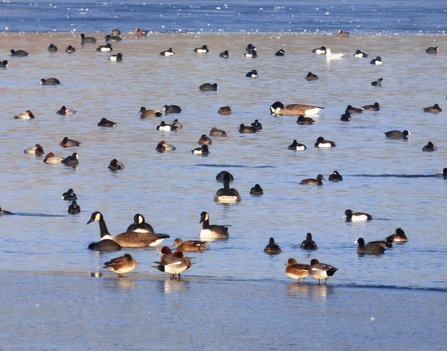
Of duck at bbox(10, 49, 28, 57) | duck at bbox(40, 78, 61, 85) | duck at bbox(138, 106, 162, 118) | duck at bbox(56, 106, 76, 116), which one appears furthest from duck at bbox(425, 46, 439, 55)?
duck at bbox(56, 106, 76, 116)

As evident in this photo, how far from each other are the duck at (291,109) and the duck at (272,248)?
18.9 m

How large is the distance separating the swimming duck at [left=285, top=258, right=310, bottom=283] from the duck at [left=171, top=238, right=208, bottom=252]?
2.51 m

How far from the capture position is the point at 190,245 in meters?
18.8

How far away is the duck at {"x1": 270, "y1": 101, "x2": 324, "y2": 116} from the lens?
37369mm

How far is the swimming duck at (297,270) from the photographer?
16500mm

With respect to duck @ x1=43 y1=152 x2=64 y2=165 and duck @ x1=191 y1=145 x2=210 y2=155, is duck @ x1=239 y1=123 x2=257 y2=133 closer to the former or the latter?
duck @ x1=191 y1=145 x2=210 y2=155

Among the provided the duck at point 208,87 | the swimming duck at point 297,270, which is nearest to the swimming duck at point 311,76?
the duck at point 208,87

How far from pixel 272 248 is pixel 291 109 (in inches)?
759

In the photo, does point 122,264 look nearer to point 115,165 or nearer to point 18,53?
point 115,165

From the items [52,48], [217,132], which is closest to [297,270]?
[217,132]

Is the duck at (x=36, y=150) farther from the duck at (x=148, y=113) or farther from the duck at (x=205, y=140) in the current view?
the duck at (x=148, y=113)

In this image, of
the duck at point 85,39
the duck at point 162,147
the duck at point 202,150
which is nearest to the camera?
the duck at point 202,150

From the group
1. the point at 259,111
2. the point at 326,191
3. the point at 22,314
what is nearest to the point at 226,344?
the point at 22,314

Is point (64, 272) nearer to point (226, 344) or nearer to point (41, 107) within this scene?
point (226, 344)
